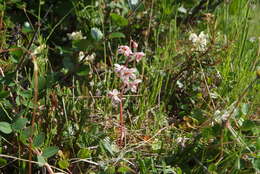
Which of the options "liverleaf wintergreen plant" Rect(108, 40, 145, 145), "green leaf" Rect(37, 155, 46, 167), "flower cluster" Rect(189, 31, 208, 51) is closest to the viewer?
"green leaf" Rect(37, 155, 46, 167)

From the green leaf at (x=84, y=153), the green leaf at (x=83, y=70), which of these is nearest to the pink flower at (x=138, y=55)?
the green leaf at (x=83, y=70)

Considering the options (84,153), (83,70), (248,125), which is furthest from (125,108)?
(248,125)

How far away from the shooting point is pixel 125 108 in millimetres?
1746

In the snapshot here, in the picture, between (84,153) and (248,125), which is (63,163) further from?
(248,125)

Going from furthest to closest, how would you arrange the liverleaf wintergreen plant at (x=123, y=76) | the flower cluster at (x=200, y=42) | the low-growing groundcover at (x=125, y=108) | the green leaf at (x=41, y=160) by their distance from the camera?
the flower cluster at (x=200, y=42) < the liverleaf wintergreen plant at (x=123, y=76) < the low-growing groundcover at (x=125, y=108) < the green leaf at (x=41, y=160)

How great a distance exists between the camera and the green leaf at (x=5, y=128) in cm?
119

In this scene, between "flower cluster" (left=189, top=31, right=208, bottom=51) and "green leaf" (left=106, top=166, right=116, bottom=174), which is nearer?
"green leaf" (left=106, top=166, right=116, bottom=174)

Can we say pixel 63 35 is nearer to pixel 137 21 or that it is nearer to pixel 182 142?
pixel 137 21


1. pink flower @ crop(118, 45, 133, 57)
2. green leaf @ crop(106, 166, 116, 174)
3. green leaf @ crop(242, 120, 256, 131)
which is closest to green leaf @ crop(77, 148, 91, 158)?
green leaf @ crop(106, 166, 116, 174)

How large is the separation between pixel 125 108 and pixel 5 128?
0.67 m

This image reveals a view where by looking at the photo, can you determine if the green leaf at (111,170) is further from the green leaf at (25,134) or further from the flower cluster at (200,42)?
the flower cluster at (200,42)

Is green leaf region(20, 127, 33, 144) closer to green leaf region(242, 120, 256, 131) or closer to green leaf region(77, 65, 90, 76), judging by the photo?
green leaf region(77, 65, 90, 76)

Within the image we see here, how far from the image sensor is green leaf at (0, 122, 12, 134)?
1186mm

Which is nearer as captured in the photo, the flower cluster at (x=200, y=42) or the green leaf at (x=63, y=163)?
the green leaf at (x=63, y=163)
